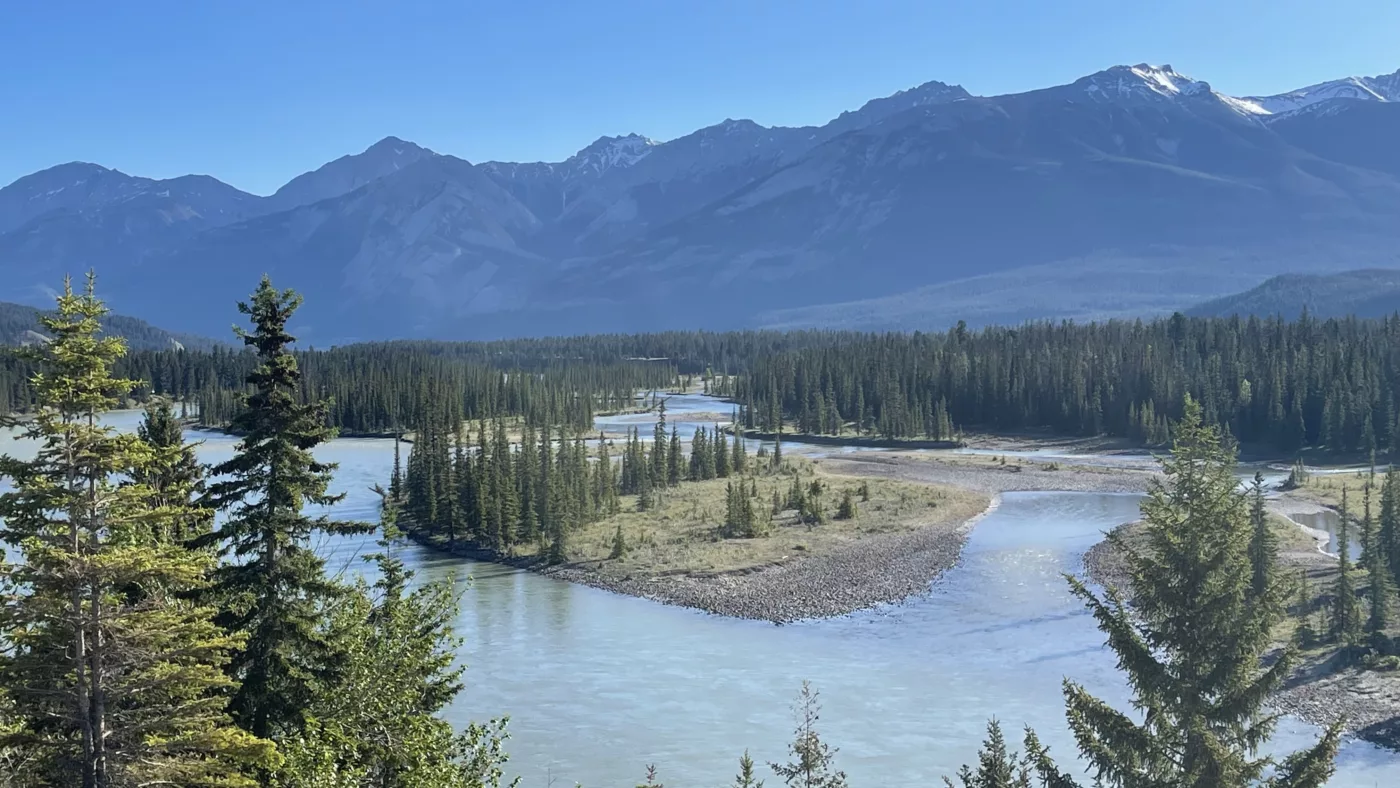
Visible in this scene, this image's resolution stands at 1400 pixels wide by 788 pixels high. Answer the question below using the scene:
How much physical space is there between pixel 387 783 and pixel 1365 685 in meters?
37.0

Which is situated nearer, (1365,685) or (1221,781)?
(1221,781)

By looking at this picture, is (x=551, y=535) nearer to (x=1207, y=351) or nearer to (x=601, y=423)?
(x=601, y=423)

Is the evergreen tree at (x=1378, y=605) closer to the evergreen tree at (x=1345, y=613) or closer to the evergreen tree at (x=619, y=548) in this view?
the evergreen tree at (x=1345, y=613)

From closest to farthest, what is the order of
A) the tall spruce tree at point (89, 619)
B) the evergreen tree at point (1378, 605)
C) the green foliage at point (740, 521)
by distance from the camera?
the tall spruce tree at point (89, 619) < the evergreen tree at point (1378, 605) < the green foliage at point (740, 521)

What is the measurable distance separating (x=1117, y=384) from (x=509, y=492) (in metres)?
93.0

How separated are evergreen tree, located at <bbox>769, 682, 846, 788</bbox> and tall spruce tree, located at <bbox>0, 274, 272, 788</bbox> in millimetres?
9083

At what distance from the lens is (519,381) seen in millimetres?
182750

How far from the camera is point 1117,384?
141 meters

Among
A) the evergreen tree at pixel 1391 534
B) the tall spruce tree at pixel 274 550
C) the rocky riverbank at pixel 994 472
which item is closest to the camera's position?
the tall spruce tree at pixel 274 550

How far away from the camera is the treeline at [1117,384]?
12238cm

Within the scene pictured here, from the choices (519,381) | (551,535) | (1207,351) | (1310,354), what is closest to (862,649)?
(551,535)

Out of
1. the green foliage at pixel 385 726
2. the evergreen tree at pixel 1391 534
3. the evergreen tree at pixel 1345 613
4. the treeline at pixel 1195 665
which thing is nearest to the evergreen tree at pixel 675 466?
the evergreen tree at pixel 1391 534

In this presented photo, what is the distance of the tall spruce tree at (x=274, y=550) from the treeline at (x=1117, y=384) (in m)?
113

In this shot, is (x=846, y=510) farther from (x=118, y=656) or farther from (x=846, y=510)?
(x=118, y=656)
